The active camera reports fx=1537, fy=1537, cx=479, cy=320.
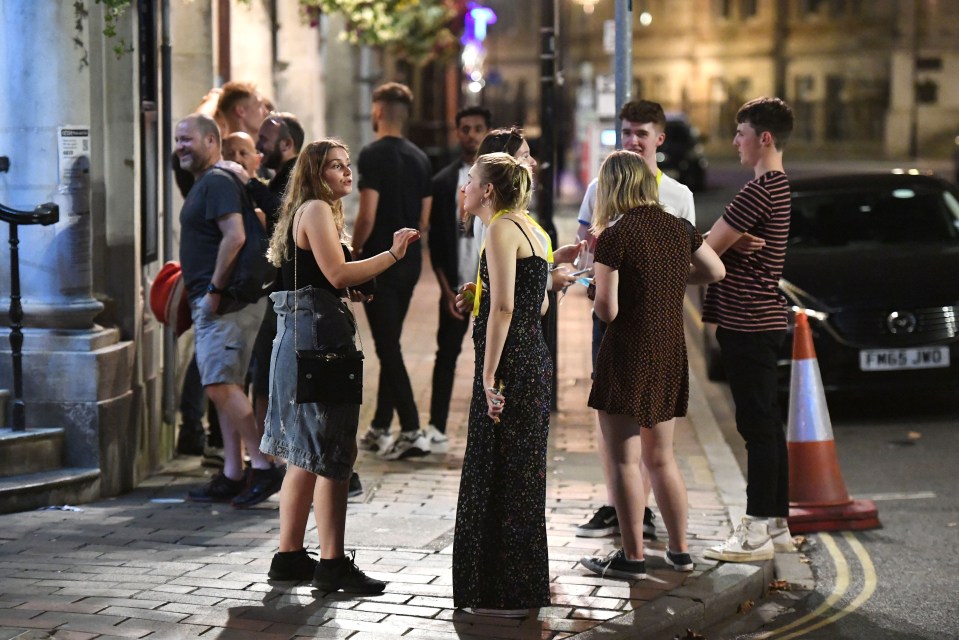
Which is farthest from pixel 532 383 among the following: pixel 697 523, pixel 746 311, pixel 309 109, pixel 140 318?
pixel 309 109

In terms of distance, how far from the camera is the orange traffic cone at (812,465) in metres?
7.49

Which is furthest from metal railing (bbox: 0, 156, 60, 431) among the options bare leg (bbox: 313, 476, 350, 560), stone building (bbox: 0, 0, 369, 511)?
bare leg (bbox: 313, 476, 350, 560)

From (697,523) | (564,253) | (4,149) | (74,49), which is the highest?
(74,49)

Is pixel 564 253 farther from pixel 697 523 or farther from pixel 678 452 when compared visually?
pixel 678 452

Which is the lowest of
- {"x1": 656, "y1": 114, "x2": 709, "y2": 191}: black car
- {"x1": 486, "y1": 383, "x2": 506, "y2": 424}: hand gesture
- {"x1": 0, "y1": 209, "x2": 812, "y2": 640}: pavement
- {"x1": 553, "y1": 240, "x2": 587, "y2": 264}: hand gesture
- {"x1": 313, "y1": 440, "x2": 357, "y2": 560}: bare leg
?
{"x1": 0, "y1": 209, "x2": 812, "y2": 640}: pavement

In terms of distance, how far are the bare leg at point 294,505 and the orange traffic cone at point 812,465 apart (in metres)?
2.60

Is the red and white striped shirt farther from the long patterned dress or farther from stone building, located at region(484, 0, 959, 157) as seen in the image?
stone building, located at region(484, 0, 959, 157)

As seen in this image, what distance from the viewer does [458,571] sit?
5.59 m

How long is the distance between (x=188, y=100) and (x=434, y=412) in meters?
3.13

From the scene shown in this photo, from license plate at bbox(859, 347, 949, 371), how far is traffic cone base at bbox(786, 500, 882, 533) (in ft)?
8.79

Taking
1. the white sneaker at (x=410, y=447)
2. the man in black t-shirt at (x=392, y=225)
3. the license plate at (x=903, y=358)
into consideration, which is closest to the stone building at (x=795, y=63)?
the license plate at (x=903, y=358)

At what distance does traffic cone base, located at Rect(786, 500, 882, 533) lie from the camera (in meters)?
7.45

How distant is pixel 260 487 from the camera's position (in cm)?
751

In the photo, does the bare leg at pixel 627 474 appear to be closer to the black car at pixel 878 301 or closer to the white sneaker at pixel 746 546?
the white sneaker at pixel 746 546
